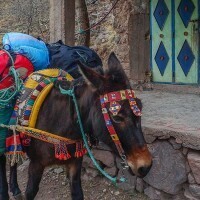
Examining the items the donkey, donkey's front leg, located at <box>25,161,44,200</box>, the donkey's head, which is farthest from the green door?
the donkey's head

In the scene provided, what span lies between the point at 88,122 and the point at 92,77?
14.5 inches

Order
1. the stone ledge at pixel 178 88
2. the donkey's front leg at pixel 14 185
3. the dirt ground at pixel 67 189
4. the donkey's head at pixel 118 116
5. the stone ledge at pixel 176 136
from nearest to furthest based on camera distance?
the donkey's head at pixel 118 116 → the stone ledge at pixel 176 136 → the donkey's front leg at pixel 14 185 → the dirt ground at pixel 67 189 → the stone ledge at pixel 178 88

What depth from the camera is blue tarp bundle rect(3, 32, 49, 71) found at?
3.36 m

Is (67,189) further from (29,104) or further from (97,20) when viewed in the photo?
(97,20)

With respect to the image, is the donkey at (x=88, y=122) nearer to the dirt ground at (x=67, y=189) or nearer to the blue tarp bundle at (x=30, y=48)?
the blue tarp bundle at (x=30, y=48)

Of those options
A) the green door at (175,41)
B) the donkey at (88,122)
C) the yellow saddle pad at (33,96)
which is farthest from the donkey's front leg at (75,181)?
the green door at (175,41)

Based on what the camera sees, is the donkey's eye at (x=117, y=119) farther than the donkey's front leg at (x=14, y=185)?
No

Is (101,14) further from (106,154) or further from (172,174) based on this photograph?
(172,174)

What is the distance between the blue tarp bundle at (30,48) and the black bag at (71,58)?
0.59 ft

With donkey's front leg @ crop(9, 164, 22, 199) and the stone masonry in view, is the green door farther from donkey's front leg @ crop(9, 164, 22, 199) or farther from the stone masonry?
donkey's front leg @ crop(9, 164, 22, 199)

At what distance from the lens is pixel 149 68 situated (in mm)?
7008

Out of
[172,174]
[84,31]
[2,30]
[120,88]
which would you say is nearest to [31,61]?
[120,88]

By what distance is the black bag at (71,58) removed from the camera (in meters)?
3.71

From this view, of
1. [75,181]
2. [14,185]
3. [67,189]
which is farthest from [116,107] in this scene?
[67,189]
